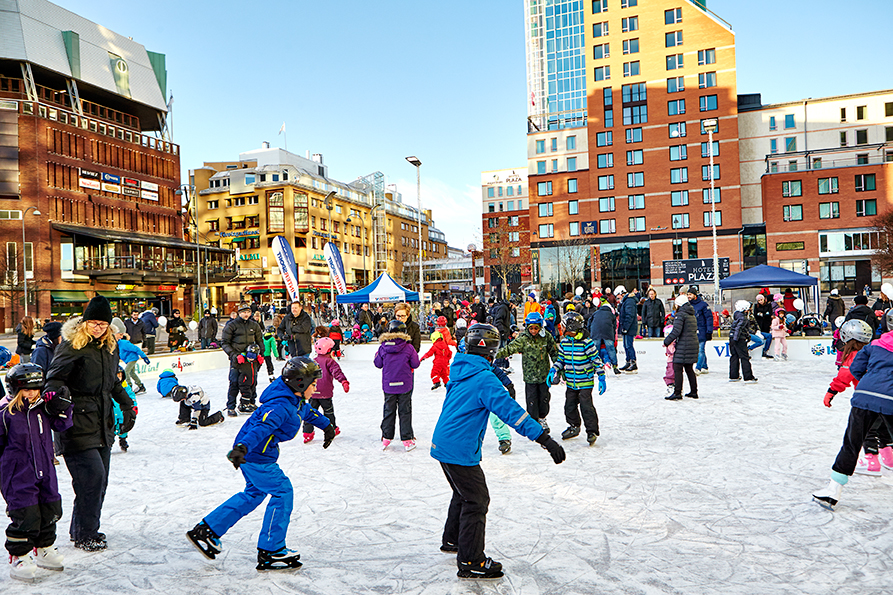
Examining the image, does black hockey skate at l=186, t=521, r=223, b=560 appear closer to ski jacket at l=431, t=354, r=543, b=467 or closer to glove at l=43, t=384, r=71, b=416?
glove at l=43, t=384, r=71, b=416

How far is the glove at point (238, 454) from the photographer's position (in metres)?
3.22

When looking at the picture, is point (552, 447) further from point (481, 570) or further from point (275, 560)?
point (275, 560)

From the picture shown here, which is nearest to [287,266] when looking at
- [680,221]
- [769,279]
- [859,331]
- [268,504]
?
[769,279]

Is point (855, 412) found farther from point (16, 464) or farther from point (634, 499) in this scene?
point (16, 464)

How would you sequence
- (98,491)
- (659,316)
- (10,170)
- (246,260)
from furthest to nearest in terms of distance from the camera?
(246,260), (10,170), (659,316), (98,491)

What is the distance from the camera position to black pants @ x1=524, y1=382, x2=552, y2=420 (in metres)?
6.72

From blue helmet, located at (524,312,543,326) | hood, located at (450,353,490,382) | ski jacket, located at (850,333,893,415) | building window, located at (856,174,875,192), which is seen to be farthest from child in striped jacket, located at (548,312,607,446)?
building window, located at (856,174,875,192)

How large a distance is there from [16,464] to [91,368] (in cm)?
75

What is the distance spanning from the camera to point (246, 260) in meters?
60.8

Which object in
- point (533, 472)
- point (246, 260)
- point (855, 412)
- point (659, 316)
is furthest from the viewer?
point (246, 260)

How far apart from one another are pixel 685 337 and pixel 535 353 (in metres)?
3.63

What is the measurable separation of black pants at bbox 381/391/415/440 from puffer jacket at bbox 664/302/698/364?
4.78 meters

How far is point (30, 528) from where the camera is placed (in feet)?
11.1

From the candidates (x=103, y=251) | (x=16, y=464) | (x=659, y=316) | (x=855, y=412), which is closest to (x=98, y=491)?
(x=16, y=464)
